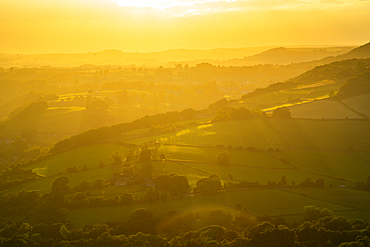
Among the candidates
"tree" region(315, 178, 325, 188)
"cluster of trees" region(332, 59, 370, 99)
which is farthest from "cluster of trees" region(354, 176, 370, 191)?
"cluster of trees" region(332, 59, 370, 99)

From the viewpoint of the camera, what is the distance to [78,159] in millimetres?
43594

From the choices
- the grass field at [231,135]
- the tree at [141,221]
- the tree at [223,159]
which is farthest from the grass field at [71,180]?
the tree at [223,159]

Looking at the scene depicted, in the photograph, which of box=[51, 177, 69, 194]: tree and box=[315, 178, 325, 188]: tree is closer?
box=[51, 177, 69, 194]: tree

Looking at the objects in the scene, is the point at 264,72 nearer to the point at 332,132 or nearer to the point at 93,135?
the point at 332,132

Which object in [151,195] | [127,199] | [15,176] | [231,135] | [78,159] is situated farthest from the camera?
[231,135]

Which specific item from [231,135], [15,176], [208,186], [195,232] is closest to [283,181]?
[208,186]

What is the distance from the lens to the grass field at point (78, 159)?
4075cm

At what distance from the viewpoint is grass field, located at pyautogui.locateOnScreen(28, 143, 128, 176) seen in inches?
1604

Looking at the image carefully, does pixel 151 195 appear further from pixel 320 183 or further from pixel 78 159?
pixel 320 183

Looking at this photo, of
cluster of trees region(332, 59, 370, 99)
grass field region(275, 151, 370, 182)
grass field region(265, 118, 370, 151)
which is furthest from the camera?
cluster of trees region(332, 59, 370, 99)

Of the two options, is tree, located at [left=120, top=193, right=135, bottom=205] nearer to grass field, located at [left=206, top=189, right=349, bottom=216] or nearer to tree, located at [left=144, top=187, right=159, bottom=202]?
tree, located at [left=144, top=187, right=159, bottom=202]

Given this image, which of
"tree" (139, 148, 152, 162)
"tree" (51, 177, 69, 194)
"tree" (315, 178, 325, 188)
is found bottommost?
"tree" (315, 178, 325, 188)

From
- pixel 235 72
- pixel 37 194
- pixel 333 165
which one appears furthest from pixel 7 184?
pixel 235 72

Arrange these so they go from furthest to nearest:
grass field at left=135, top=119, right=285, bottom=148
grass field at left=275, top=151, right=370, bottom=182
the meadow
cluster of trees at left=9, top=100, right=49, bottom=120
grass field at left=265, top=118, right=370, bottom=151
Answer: cluster of trees at left=9, top=100, right=49, bottom=120, grass field at left=135, top=119, right=285, bottom=148, grass field at left=265, top=118, right=370, bottom=151, grass field at left=275, top=151, right=370, bottom=182, the meadow
